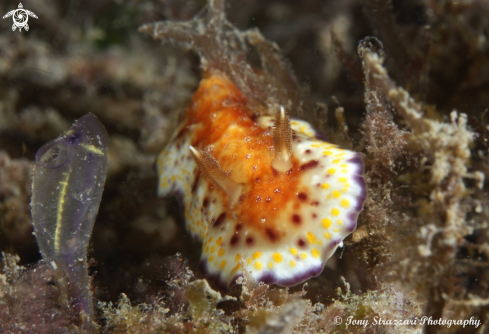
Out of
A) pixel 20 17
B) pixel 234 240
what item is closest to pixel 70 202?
pixel 234 240

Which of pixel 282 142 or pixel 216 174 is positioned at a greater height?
pixel 282 142

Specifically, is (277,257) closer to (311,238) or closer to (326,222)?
(311,238)

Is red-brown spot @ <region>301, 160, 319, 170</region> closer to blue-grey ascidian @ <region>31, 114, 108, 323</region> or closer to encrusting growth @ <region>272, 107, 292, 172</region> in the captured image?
encrusting growth @ <region>272, 107, 292, 172</region>

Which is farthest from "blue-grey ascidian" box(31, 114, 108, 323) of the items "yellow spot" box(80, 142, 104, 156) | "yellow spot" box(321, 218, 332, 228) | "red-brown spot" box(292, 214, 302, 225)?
"yellow spot" box(321, 218, 332, 228)

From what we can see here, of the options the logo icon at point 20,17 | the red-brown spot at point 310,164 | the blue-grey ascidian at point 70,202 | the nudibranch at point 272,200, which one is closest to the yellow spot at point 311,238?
the nudibranch at point 272,200

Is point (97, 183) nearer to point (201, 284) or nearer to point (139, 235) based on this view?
point (201, 284)

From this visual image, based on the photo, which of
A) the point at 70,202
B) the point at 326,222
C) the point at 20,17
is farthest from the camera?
the point at 20,17

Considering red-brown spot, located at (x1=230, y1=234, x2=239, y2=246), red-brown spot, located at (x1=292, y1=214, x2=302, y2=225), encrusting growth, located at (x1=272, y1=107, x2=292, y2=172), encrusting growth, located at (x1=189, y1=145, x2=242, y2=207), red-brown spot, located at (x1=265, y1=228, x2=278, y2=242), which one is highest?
encrusting growth, located at (x1=272, y1=107, x2=292, y2=172)
